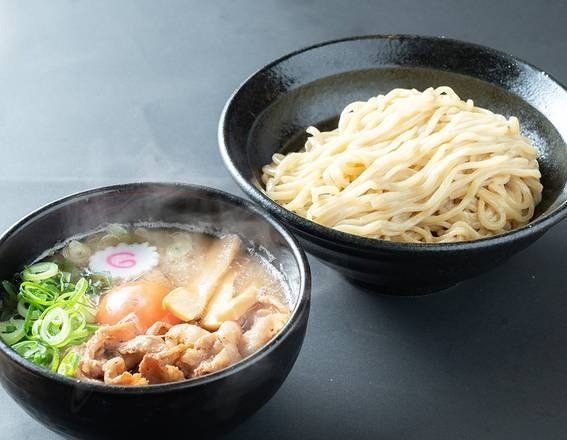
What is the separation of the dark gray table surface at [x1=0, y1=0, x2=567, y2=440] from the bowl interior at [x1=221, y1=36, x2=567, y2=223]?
0.27 m

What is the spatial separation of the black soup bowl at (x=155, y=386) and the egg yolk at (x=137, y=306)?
0.22 metres

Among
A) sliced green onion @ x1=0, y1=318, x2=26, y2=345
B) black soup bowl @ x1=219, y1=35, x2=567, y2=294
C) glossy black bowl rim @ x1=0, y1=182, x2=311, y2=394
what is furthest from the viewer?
black soup bowl @ x1=219, y1=35, x2=567, y2=294

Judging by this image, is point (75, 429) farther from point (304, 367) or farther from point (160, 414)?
point (304, 367)

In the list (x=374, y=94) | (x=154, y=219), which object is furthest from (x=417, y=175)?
(x=154, y=219)

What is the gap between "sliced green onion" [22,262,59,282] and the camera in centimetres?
188

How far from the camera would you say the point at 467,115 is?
2514mm

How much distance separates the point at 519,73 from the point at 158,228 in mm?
1304

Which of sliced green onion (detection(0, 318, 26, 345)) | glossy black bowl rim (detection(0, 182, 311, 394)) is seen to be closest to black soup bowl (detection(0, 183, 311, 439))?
glossy black bowl rim (detection(0, 182, 311, 394))

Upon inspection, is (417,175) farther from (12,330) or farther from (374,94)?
(12,330)

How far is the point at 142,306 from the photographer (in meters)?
1.84

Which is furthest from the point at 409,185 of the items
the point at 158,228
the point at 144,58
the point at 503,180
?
the point at 144,58

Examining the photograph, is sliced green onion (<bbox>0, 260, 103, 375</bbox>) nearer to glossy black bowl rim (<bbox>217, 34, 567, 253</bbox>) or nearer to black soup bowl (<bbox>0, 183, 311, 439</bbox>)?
black soup bowl (<bbox>0, 183, 311, 439</bbox>)

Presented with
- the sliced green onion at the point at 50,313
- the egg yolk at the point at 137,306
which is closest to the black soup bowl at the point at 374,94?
the egg yolk at the point at 137,306

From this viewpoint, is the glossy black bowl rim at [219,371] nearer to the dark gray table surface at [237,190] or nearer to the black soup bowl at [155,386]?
the black soup bowl at [155,386]
